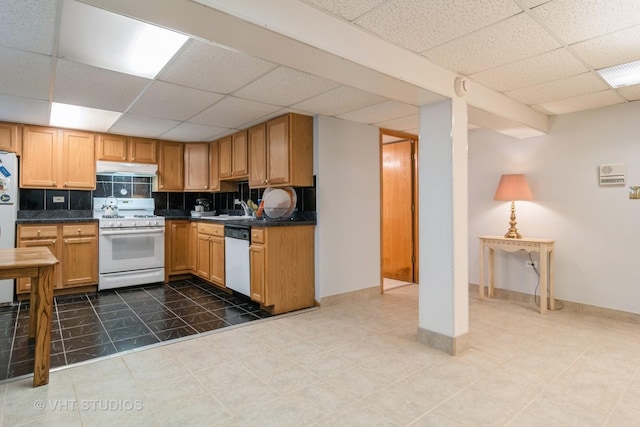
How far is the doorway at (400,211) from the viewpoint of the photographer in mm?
4973

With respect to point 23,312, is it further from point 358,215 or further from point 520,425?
point 520,425

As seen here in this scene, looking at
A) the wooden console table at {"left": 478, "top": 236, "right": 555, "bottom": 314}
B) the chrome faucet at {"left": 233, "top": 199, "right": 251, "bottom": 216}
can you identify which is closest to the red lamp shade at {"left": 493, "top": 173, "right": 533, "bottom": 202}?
the wooden console table at {"left": 478, "top": 236, "right": 555, "bottom": 314}

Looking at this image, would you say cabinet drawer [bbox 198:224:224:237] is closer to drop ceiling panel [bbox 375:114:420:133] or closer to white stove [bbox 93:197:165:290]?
white stove [bbox 93:197:165:290]

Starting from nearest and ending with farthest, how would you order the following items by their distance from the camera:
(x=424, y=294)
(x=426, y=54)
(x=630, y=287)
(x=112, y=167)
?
(x=426, y=54)
(x=424, y=294)
(x=630, y=287)
(x=112, y=167)

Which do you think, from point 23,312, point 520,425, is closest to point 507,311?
point 520,425

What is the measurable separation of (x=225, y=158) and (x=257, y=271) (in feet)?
6.61

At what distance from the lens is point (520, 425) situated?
170 centimetres

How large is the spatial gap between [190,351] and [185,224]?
293 centimetres

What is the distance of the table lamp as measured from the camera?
374 centimetres

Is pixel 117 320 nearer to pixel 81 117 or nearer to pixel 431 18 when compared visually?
pixel 81 117

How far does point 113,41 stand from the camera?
214cm

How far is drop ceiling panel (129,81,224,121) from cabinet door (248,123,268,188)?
2.46 ft

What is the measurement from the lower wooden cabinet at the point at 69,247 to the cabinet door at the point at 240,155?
6.24 ft

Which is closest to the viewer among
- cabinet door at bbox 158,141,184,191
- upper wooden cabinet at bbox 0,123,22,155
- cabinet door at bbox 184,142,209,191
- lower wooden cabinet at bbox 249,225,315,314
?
lower wooden cabinet at bbox 249,225,315,314
